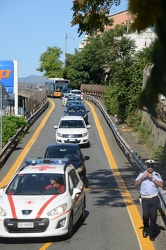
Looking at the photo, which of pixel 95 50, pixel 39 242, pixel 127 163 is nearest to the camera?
pixel 39 242

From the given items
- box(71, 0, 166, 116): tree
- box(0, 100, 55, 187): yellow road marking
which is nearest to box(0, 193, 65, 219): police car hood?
box(71, 0, 166, 116): tree

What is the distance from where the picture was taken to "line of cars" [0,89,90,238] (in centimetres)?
1103

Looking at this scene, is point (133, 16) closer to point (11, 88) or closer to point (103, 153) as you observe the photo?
point (103, 153)

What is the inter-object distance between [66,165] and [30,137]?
2336cm

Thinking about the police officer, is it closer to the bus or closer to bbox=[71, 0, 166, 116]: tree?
bbox=[71, 0, 166, 116]: tree

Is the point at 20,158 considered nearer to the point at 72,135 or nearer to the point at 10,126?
the point at 72,135

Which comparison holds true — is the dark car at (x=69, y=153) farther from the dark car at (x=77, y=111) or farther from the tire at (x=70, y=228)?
the dark car at (x=77, y=111)

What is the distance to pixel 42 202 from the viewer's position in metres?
11.5

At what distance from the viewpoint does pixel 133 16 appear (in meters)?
2.38

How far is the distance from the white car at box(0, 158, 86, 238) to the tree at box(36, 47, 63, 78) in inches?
5119

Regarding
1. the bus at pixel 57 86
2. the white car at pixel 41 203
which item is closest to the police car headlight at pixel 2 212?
the white car at pixel 41 203

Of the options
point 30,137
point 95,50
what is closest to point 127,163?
point 30,137

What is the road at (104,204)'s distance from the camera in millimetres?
11297

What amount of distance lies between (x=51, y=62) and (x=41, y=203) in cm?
13542
